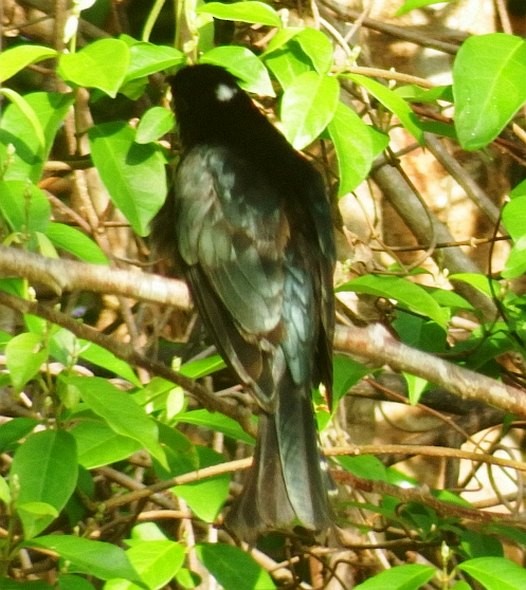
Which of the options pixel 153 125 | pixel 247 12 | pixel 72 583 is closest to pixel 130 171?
pixel 153 125

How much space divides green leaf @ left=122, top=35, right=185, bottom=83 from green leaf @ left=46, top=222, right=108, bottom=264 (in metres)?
0.35

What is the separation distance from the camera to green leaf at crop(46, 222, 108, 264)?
7.89ft

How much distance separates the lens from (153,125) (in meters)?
2.67

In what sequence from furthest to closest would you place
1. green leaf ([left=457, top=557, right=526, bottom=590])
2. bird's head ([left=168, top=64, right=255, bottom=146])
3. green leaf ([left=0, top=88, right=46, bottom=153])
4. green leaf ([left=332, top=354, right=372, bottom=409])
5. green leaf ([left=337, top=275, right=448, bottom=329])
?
bird's head ([left=168, top=64, right=255, bottom=146])
green leaf ([left=332, top=354, right=372, bottom=409])
green leaf ([left=337, top=275, right=448, bottom=329])
green leaf ([left=0, top=88, right=46, bottom=153])
green leaf ([left=457, top=557, right=526, bottom=590])

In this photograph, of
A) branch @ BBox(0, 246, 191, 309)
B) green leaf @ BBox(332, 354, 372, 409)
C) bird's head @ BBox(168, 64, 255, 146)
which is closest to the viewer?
branch @ BBox(0, 246, 191, 309)

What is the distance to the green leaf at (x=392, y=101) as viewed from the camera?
8.28ft

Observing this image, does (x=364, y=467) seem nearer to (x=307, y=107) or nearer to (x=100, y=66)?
(x=307, y=107)

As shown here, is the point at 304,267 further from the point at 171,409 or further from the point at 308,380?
the point at 171,409

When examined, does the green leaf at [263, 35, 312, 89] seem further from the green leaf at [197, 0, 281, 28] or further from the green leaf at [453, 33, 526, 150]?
the green leaf at [453, 33, 526, 150]

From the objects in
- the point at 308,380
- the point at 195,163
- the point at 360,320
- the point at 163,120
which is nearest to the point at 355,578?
the point at 360,320

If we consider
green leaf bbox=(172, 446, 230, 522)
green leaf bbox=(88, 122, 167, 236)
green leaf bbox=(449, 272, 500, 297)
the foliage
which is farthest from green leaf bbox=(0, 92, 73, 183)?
green leaf bbox=(449, 272, 500, 297)

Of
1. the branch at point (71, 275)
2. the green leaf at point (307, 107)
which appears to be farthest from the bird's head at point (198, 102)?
the branch at point (71, 275)

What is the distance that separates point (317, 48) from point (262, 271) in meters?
0.56

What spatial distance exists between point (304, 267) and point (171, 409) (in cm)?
59
